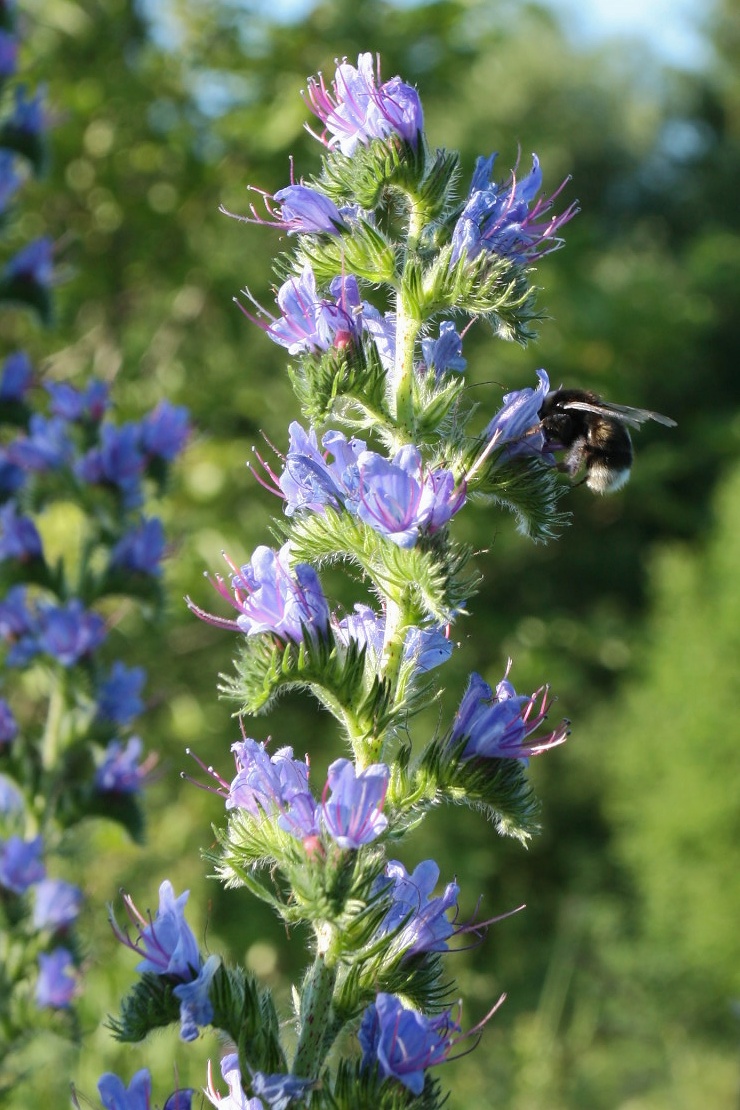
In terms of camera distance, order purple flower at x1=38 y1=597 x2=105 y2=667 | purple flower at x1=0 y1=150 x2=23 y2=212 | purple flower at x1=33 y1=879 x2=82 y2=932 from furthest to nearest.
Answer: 1. purple flower at x1=0 y1=150 x2=23 y2=212
2. purple flower at x1=38 y1=597 x2=105 y2=667
3. purple flower at x1=33 y1=879 x2=82 y2=932

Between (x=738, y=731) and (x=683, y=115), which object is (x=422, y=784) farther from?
(x=683, y=115)

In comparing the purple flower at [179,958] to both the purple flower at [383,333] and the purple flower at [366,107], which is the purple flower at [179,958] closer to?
the purple flower at [383,333]

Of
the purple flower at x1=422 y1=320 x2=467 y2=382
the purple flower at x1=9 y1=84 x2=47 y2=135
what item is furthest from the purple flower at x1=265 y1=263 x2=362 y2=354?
the purple flower at x1=9 y1=84 x2=47 y2=135

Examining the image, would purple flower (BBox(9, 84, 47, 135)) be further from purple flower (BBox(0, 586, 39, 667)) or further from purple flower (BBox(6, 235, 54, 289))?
purple flower (BBox(0, 586, 39, 667))

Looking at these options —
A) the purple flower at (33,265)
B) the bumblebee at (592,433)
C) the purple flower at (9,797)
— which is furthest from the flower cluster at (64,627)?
the bumblebee at (592,433)

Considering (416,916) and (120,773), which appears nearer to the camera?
(416,916)

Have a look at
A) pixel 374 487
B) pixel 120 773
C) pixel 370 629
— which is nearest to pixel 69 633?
pixel 120 773

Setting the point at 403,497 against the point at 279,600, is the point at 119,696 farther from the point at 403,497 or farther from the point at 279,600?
the point at 403,497
